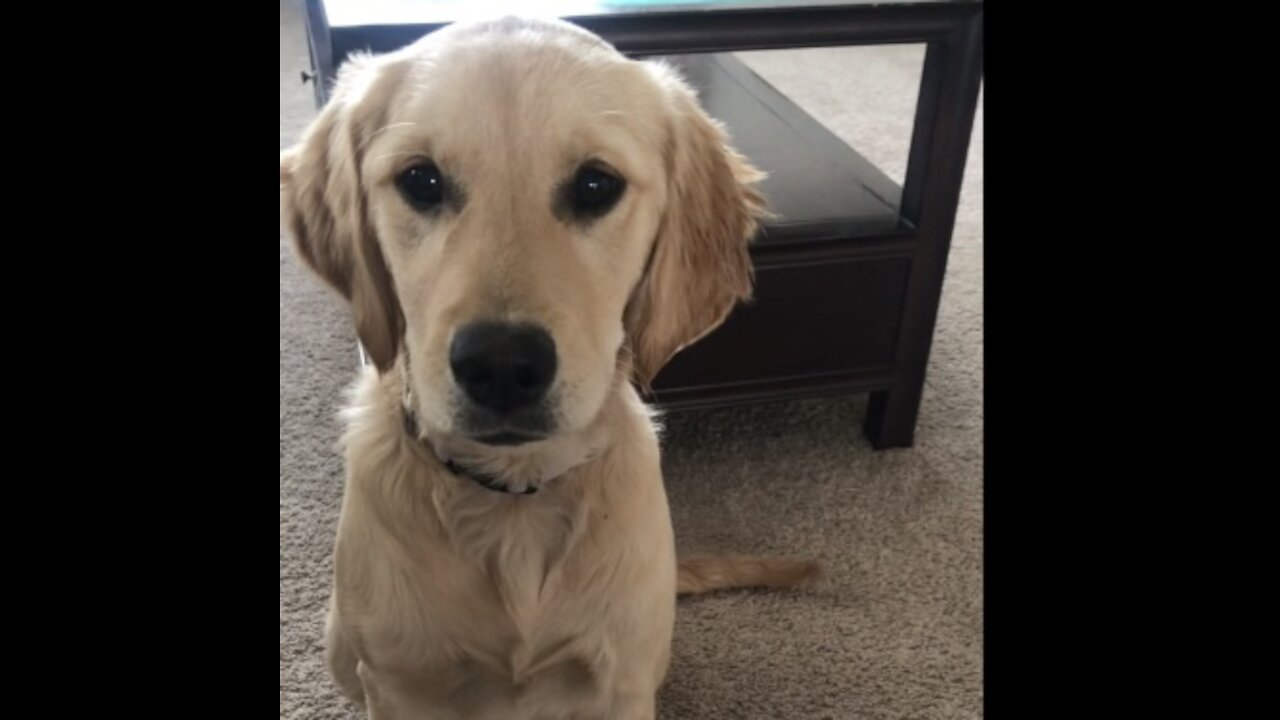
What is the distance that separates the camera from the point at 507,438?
3.27 ft

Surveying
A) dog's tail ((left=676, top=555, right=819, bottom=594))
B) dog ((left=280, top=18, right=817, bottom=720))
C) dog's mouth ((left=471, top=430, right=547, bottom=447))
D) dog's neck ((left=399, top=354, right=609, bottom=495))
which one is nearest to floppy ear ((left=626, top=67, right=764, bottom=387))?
dog ((left=280, top=18, right=817, bottom=720))

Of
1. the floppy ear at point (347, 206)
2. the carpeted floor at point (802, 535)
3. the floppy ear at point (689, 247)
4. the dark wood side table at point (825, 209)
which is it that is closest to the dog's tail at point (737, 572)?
the carpeted floor at point (802, 535)

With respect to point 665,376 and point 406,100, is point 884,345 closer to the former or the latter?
point 665,376

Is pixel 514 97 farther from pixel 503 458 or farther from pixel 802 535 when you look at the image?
pixel 802 535

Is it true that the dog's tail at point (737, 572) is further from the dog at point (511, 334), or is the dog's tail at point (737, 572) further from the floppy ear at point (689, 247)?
the floppy ear at point (689, 247)

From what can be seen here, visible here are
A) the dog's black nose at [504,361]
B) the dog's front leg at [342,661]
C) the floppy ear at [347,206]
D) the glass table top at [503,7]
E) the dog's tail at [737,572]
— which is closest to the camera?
the dog's black nose at [504,361]

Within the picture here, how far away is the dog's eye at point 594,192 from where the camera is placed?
40.3 inches

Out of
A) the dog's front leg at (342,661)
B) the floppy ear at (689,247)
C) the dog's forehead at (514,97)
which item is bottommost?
the dog's front leg at (342,661)

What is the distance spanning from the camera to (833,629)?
1.70m

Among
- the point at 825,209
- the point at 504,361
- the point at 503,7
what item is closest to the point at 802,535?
the point at 825,209

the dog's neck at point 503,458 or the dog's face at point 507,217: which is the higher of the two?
the dog's face at point 507,217

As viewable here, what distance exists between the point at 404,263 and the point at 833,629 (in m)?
0.97

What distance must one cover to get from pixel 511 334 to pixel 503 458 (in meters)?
0.25
